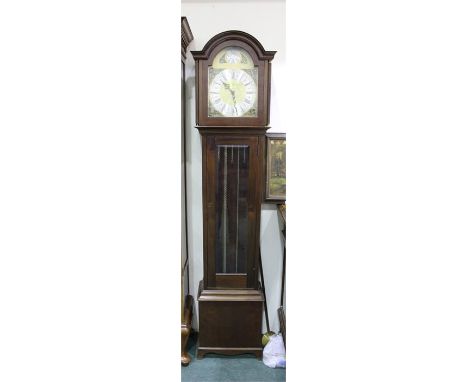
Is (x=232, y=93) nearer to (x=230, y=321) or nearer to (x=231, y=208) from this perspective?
(x=231, y=208)

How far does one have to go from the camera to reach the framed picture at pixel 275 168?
174 cm

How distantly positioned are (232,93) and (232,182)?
14.8 inches

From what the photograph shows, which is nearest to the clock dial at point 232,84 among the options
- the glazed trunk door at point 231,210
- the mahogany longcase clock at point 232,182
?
the mahogany longcase clock at point 232,182

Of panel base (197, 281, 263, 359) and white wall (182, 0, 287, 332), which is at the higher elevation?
white wall (182, 0, 287, 332)

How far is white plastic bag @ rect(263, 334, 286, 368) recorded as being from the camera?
1598 mm

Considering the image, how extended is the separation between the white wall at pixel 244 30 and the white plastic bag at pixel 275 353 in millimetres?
363

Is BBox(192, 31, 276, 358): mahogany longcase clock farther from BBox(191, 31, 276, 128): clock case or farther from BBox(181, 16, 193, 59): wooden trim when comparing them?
BBox(181, 16, 193, 59): wooden trim

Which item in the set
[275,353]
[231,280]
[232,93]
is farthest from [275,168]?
[275,353]

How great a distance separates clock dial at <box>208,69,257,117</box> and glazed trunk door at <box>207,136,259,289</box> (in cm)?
12

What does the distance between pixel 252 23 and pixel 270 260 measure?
1.15 metres

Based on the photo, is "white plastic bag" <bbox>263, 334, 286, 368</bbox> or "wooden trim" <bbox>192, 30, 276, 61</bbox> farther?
"white plastic bag" <bbox>263, 334, 286, 368</bbox>

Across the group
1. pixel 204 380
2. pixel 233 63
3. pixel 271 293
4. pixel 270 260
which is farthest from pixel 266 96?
pixel 204 380

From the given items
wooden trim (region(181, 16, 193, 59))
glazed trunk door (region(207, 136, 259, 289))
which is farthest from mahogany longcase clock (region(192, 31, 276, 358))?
wooden trim (region(181, 16, 193, 59))
